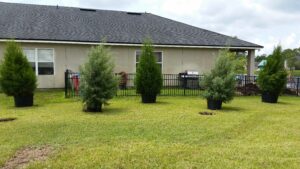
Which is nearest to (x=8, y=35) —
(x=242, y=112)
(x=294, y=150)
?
(x=242, y=112)

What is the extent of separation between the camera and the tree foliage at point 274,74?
12.4 meters

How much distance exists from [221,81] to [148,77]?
2.75 meters

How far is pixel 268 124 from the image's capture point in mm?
7652

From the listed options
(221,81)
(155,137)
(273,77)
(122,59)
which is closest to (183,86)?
(122,59)

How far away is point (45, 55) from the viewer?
607 inches

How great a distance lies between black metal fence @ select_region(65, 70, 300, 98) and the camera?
13.2 meters

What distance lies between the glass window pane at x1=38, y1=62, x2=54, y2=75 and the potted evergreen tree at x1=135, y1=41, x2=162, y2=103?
6.08 meters

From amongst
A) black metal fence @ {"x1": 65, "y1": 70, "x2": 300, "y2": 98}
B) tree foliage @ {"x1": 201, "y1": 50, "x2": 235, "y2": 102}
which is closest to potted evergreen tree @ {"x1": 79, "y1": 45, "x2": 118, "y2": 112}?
tree foliage @ {"x1": 201, "y1": 50, "x2": 235, "y2": 102}

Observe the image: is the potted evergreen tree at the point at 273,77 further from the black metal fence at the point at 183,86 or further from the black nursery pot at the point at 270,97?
the black metal fence at the point at 183,86

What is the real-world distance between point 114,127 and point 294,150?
3630 mm

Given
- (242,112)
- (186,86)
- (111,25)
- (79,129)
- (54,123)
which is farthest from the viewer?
(111,25)

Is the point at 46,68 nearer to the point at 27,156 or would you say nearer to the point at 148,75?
the point at 148,75

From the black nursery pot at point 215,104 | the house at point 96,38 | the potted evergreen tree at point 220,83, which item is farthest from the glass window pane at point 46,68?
the black nursery pot at point 215,104

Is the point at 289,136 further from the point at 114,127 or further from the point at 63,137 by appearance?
the point at 63,137
